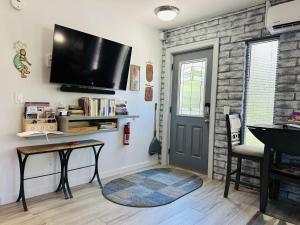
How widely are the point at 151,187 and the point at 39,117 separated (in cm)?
160

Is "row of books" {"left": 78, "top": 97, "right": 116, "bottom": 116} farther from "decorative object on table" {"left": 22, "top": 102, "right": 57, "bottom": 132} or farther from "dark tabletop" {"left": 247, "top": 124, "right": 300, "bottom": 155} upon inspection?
"dark tabletop" {"left": 247, "top": 124, "right": 300, "bottom": 155}

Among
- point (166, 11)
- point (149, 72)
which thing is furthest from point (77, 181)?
point (166, 11)

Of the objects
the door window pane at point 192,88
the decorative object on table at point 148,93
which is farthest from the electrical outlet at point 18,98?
the door window pane at point 192,88

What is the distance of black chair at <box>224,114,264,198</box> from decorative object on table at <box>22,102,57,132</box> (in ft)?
6.69

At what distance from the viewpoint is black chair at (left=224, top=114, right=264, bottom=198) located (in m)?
2.53

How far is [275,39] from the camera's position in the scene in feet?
9.20

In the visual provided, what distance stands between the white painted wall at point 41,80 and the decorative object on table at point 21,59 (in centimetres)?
4

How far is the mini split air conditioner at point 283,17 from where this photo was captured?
7.89ft

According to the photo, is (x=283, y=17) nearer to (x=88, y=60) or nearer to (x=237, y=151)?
(x=237, y=151)

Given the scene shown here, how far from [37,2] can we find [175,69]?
2257mm

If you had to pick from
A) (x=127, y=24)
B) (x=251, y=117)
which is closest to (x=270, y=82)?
(x=251, y=117)

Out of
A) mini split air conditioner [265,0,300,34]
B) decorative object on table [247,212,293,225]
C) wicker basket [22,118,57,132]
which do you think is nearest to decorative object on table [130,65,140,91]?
wicker basket [22,118,57,132]

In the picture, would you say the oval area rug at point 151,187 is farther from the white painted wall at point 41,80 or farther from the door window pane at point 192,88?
the door window pane at point 192,88

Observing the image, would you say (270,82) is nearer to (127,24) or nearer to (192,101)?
(192,101)
